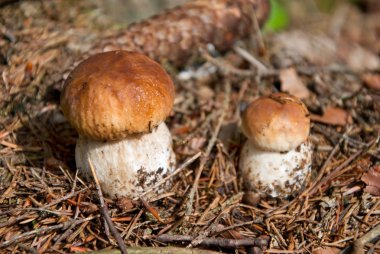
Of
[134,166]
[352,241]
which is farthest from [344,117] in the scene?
[134,166]

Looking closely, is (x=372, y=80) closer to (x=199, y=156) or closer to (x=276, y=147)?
(x=276, y=147)

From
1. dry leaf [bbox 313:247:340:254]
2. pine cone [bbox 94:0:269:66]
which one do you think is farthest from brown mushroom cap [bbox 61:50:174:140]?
dry leaf [bbox 313:247:340:254]

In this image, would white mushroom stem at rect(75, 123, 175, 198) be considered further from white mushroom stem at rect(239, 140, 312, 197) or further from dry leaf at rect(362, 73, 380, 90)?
dry leaf at rect(362, 73, 380, 90)

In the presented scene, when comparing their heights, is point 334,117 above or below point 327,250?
above

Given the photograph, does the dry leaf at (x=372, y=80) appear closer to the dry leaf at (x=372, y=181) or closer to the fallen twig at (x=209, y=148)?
the dry leaf at (x=372, y=181)

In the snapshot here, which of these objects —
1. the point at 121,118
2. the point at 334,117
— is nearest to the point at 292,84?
the point at 334,117
